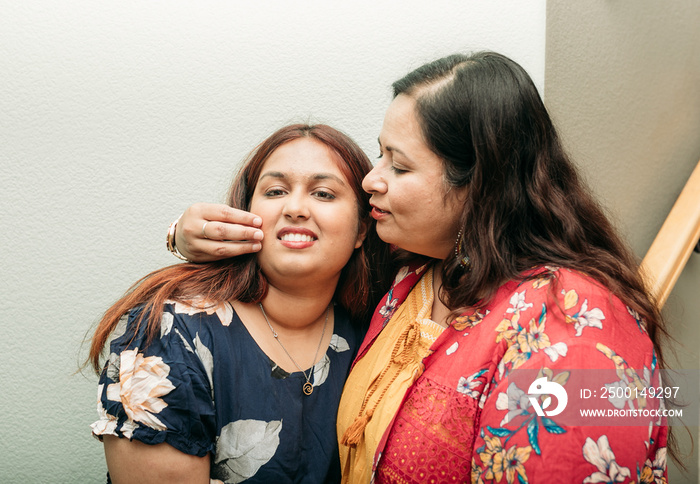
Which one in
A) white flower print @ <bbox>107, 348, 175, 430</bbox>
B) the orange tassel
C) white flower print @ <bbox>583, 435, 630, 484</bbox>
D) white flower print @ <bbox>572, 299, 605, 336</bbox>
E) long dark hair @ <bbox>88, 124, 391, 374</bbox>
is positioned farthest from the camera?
long dark hair @ <bbox>88, 124, 391, 374</bbox>

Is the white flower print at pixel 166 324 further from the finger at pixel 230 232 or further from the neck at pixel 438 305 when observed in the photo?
the neck at pixel 438 305

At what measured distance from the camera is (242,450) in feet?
4.55

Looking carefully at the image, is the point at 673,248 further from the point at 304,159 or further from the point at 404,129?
the point at 304,159

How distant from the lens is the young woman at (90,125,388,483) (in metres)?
1.28

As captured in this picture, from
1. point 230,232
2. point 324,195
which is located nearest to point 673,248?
point 324,195

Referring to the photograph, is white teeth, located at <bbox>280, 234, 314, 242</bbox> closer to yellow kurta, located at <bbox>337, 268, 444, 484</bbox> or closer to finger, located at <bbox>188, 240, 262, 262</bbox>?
finger, located at <bbox>188, 240, 262, 262</bbox>

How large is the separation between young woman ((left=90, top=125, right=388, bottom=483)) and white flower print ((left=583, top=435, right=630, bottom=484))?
2.34 feet

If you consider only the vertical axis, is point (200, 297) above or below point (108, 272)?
above

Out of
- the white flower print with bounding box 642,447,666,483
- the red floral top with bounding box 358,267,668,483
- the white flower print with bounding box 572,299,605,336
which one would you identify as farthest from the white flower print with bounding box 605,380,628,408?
the white flower print with bounding box 642,447,666,483

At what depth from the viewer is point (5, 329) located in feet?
6.18

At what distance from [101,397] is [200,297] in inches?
13.5

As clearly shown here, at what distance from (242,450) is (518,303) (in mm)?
773

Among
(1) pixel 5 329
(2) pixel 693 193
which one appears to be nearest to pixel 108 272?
(1) pixel 5 329

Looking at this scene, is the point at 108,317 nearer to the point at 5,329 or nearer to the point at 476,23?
the point at 5,329
